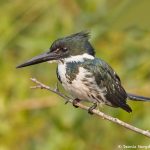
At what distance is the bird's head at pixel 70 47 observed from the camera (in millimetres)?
9258

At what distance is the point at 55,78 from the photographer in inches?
418

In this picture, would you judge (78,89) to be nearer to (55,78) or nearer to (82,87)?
(82,87)

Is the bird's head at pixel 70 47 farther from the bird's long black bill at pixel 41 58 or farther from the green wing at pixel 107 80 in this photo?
the green wing at pixel 107 80

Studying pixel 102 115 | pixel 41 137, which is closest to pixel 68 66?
pixel 102 115

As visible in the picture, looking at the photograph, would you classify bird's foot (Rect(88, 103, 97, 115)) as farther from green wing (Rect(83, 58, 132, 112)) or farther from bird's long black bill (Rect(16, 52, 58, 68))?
bird's long black bill (Rect(16, 52, 58, 68))

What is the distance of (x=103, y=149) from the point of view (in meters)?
10.4

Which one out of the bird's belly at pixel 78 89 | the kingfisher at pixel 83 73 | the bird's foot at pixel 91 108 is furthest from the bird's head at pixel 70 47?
the bird's foot at pixel 91 108

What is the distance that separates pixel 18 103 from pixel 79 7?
1.08 metres

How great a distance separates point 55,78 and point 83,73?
155 cm

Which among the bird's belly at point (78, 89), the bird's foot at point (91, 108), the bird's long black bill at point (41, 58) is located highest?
the bird's long black bill at point (41, 58)

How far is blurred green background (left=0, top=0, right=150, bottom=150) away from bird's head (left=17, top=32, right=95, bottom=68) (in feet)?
2.70

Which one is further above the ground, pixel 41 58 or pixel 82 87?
pixel 41 58

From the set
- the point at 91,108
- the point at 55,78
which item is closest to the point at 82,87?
the point at 91,108

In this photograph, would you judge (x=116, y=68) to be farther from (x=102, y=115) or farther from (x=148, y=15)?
(x=102, y=115)
